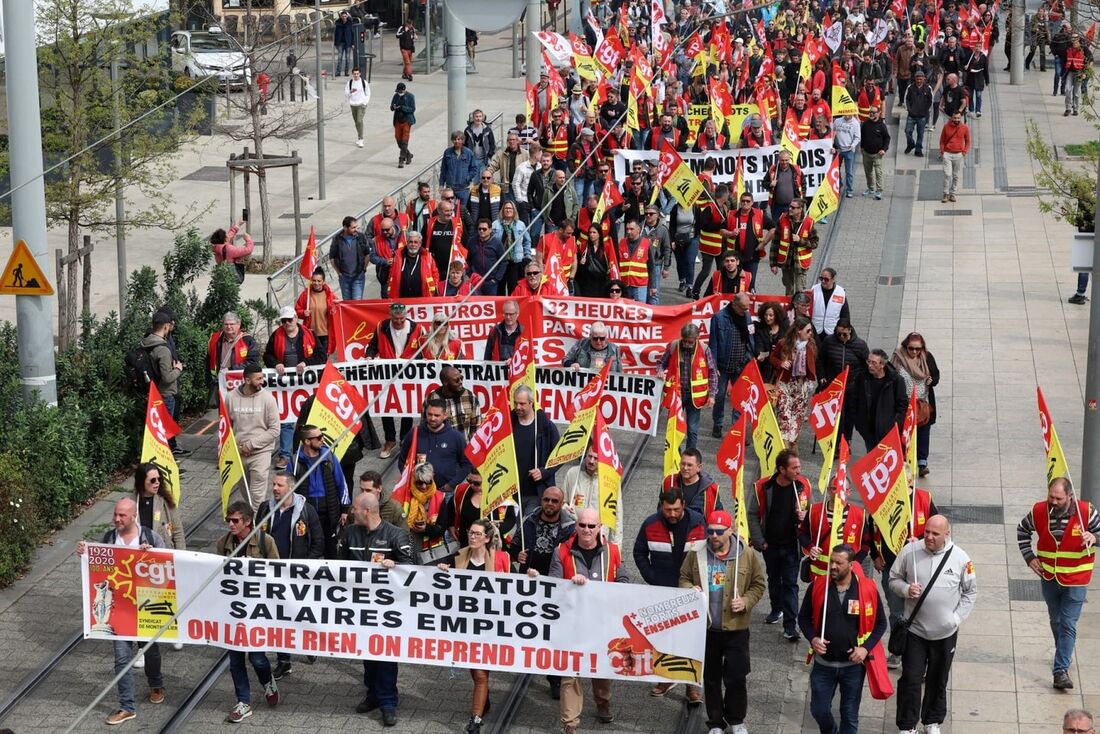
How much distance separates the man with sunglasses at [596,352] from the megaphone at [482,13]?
886 centimetres

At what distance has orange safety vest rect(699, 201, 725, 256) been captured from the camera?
2238cm

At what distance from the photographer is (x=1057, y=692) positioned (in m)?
13.0

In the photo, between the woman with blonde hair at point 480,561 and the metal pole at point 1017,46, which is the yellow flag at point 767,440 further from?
the metal pole at point 1017,46

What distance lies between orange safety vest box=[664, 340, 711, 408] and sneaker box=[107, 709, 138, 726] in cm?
635

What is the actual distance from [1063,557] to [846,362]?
4590 mm

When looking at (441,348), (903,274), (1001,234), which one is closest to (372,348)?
(441,348)

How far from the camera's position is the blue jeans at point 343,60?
144 feet

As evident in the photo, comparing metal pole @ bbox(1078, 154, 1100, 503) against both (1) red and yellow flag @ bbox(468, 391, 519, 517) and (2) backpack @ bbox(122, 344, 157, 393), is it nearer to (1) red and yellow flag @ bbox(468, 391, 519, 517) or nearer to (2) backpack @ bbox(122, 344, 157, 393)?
(1) red and yellow flag @ bbox(468, 391, 519, 517)

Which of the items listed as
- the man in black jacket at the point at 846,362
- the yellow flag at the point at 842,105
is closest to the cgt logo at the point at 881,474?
the man in black jacket at the point at 846,362

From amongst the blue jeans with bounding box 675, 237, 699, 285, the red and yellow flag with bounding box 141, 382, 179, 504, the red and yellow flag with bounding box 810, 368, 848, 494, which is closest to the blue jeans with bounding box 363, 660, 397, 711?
the red and yellow flag with bounding box 141, 382, 179, 504

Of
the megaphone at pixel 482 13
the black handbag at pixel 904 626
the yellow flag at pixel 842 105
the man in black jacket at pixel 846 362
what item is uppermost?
the megaphone at pixel 482 13

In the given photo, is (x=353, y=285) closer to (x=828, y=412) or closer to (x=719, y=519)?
(x=828, y=412)

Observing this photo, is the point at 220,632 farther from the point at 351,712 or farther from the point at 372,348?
the point at 372,348

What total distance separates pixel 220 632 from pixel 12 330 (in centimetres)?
800
